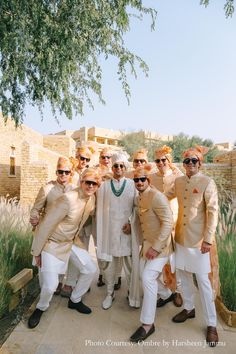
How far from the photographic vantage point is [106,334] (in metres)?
3.38

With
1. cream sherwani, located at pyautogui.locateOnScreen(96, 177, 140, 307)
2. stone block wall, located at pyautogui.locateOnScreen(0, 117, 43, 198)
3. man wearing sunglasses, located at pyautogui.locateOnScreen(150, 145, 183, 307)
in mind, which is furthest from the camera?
stone block wall, located at pyautogui.locateOnScreen(0, 117, 43, 198)

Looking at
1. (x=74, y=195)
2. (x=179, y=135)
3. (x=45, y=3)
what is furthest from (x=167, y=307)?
(x=179, y=135)

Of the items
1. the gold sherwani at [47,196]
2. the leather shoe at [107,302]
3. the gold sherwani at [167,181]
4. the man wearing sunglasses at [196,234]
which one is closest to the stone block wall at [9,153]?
the gold sherwani at [47,196]

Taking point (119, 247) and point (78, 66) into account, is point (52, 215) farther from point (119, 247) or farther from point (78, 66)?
point (78, 66)

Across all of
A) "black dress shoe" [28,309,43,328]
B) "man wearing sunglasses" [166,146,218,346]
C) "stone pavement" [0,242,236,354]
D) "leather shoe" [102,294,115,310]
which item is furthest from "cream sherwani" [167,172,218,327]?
"black dress shoe" [28,309,43,328]

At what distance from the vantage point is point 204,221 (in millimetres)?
3467

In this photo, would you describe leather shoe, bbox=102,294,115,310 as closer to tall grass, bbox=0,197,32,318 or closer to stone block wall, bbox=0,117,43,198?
tall grass, bbox=0,197,32,318

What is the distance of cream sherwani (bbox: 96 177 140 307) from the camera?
12.9 ft

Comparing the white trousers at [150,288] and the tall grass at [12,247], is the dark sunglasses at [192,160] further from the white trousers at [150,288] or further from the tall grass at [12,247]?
the tall grass at [12,247]

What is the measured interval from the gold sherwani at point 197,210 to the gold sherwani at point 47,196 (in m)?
1.59

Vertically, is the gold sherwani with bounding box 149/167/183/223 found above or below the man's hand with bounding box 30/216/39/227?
above

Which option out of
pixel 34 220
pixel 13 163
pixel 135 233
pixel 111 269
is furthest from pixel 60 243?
pixel 13 163

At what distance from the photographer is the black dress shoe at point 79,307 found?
3830mm

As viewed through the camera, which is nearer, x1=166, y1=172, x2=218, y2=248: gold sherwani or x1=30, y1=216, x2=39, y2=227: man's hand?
x1=166, y1=172, x2=218, y2=248: gold sherwani
